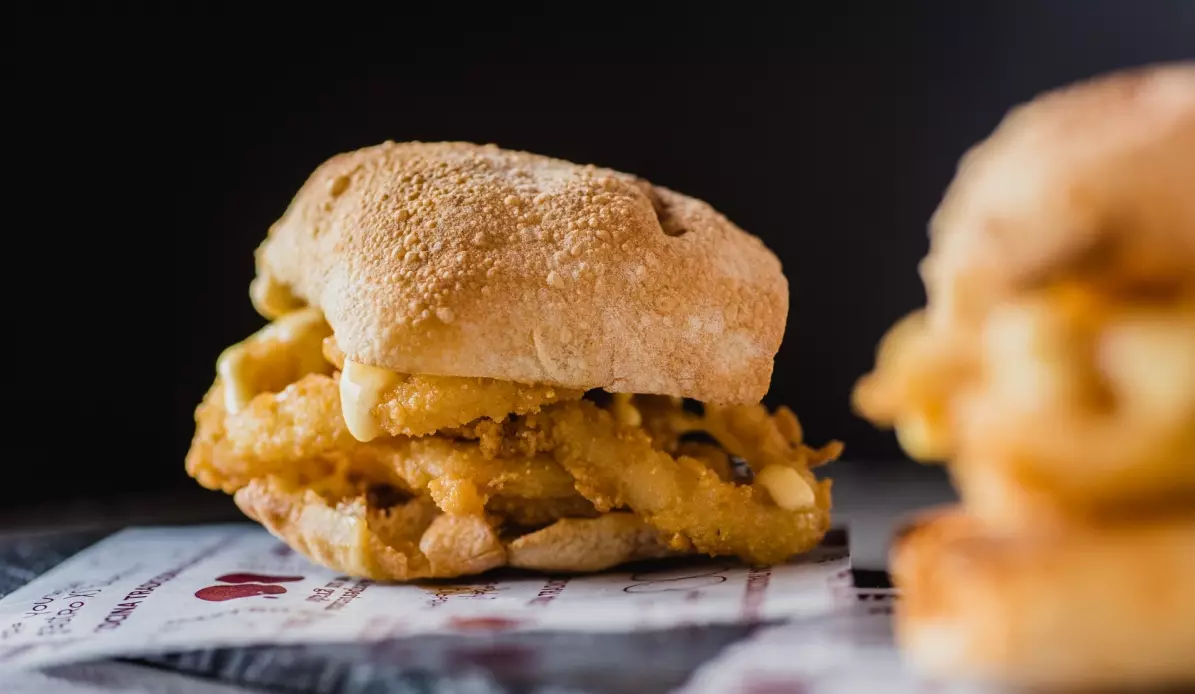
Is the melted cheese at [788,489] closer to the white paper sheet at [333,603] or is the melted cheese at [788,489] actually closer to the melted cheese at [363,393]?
the white paper sheet at [333,603]

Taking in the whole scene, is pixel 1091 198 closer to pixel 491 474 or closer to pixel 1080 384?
pixel 1080 384

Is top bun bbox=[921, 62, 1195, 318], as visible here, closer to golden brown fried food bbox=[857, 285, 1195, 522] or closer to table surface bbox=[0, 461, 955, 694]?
golden brown fried food bbox=[857, 285, 1195, 522]

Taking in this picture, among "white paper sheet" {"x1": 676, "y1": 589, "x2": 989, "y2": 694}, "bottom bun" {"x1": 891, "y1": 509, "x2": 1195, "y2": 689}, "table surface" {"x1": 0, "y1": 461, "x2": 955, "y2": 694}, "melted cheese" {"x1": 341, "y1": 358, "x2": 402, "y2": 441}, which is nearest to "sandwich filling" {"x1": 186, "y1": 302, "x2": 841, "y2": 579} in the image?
"melted cheese" {"x1": 341, "y1": 358, "x2": 402, "y2": 441}

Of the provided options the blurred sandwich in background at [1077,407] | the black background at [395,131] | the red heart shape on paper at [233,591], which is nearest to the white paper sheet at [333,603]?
the red heart shape on paper at [233,591]

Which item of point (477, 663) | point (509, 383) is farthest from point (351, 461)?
point (477, 663)

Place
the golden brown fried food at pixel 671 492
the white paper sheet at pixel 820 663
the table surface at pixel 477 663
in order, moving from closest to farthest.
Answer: the white paper sheet at pixel 820 663 < the table surface at pixel 477 663 < the golden brown fried food at pixel 671 492

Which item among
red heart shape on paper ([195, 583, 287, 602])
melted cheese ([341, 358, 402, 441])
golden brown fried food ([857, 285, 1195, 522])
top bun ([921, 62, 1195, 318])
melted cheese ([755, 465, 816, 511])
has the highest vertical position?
top bun ([921, 62, 1195, 318])

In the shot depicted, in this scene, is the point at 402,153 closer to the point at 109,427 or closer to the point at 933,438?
the point at 933,438
